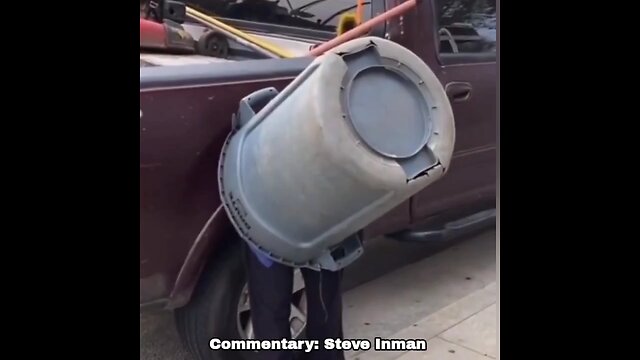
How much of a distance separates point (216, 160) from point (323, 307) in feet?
2.04

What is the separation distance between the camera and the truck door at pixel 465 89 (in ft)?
9.49

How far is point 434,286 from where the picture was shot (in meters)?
3.44

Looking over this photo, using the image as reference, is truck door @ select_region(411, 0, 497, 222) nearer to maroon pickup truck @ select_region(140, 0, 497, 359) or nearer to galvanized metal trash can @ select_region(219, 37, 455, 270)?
maroon pickup truck @ select_region(140, 0, 497, 359)

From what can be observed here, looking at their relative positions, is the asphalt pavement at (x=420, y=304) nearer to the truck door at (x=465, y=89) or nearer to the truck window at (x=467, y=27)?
the truck door at (x=465, y=89)

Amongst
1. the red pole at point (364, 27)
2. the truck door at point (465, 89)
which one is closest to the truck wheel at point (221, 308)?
the red pole at point (364, 27)

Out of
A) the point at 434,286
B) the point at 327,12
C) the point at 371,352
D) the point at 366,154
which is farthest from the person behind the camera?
the point at 434,286

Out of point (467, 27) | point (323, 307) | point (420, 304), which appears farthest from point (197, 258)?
point (467, 27)

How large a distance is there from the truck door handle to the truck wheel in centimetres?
120

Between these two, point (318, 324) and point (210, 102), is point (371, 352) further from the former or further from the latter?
point (210, 102)

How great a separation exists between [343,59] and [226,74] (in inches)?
20.5

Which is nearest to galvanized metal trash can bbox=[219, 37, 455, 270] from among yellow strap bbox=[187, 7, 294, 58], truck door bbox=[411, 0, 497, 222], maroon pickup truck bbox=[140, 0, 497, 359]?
maroon pickup truck bbox=[140, 0, 497, 359]

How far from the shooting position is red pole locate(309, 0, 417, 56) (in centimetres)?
247
